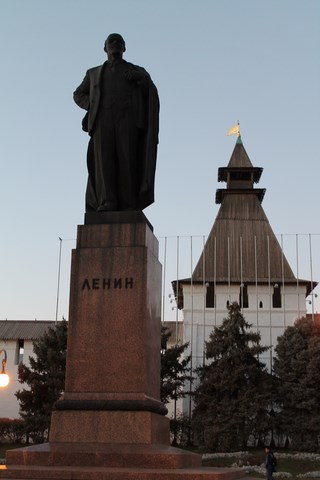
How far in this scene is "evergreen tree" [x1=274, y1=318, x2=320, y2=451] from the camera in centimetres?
3119

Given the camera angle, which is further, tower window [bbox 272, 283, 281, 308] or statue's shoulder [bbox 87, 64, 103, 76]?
tower window [bbox 272, 283, 281, 308]

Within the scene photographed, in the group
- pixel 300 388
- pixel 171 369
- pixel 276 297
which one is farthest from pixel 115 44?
pixel 276 297

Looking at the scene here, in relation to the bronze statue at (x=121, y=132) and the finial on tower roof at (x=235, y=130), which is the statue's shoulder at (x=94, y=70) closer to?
the bronze statue at (x=121, y=132)

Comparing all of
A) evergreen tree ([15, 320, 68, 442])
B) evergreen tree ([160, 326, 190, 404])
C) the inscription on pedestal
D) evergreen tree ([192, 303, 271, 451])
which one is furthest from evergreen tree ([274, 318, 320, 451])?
the inscription on pedestal

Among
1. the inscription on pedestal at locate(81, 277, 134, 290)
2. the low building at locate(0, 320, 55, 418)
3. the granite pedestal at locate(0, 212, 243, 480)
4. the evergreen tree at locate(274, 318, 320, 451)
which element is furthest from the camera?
the low building at locate(0, 320, 55, 418)

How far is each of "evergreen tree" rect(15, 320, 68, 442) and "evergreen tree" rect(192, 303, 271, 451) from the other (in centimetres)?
701

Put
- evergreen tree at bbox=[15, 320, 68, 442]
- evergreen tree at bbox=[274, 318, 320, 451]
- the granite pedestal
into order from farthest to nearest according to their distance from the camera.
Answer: evergreen tree at bbox=[274, 318, 320, 451] < evergreen tree at bbox=[15, 320, 68, 442] < the granite pedestal

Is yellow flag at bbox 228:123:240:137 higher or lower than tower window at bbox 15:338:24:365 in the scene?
higher

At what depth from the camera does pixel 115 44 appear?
29.1 ft

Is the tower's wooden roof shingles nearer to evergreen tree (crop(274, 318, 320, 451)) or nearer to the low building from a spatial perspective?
evergreen tree (crop(274, 318, 320, 451))

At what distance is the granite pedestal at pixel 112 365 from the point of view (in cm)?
671

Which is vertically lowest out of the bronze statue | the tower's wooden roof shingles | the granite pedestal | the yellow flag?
the granite pedestal

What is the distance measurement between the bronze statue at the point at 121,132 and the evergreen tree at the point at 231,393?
23344 millimetres

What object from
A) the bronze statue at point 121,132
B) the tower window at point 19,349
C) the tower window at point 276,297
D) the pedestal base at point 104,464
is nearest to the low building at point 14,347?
the tower window at point 19,349
